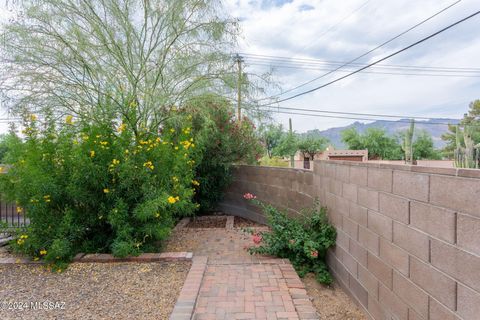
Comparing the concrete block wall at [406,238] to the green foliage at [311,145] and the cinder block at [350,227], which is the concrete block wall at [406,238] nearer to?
the cinder block at [350,227]

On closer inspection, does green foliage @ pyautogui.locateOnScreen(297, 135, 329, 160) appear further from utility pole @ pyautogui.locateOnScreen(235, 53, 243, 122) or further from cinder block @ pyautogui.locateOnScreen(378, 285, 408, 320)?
cinder block @ pyautogui.locateOnScreen(378, 285, 408, 320)

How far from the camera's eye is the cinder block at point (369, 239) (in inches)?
108

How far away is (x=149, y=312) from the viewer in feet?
9.31

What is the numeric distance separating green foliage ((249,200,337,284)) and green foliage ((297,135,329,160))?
108ft

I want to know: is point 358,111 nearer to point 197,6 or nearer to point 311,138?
point 311,138

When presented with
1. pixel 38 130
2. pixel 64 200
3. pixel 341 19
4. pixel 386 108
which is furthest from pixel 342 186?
pixel 386 108

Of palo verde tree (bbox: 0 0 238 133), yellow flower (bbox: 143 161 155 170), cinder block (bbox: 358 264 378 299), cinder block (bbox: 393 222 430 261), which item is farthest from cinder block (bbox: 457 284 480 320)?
palo verde tree (bbox: 0 0 238 133)

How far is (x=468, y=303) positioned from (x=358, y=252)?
4.91ft

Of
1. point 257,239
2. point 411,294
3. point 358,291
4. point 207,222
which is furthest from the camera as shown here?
point 207,222

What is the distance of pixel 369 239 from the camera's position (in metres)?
2.87

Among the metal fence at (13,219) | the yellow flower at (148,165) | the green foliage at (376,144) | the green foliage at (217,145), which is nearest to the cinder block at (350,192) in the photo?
the yellow flower at (148,165)

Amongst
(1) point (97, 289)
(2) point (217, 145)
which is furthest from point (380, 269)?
(2) point (217, 145)

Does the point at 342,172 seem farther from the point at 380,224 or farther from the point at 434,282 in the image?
the point at 434,282

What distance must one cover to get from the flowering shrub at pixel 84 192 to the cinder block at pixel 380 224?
7.91 ft
